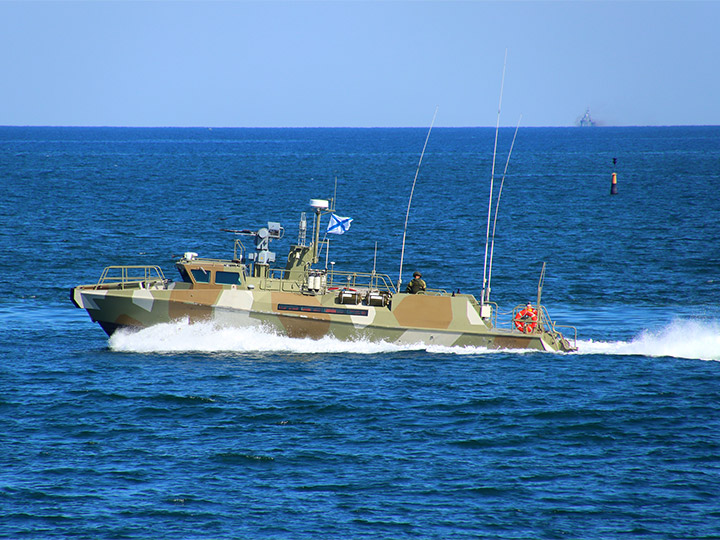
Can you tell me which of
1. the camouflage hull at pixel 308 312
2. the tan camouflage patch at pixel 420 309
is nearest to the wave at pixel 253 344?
the camouflage hull at pixel 308 312

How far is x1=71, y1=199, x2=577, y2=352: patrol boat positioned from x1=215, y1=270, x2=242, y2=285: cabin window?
31mm

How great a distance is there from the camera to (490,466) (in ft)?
64.5

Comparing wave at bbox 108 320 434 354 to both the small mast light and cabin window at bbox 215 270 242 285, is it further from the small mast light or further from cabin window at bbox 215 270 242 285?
the small mast light

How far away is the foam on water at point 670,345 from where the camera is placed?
2969 centimetres

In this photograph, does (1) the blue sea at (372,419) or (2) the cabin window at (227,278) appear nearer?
(1) the blue sea at (372,419)

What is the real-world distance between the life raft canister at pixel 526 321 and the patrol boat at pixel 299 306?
3 cm

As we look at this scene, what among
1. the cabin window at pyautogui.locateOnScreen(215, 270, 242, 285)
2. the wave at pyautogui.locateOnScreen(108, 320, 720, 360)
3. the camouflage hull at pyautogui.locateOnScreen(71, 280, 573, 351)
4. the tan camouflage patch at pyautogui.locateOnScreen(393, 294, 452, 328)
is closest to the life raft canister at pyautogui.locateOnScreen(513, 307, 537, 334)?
the camouflage hull at pyautogui.locateOnScreen(71, 280, 573, 351)

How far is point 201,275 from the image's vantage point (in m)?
28.2

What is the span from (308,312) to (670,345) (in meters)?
12.3

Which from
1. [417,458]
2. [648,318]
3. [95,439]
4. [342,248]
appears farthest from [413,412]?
[342,248]

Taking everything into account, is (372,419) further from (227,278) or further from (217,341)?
(227,278)

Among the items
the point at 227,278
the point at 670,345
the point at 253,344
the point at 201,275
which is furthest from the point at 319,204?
the point at 670,345

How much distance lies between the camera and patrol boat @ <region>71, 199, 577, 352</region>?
2778 centimetres

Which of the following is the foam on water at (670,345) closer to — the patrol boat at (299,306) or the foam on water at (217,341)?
the patrol boat at (299,306)
